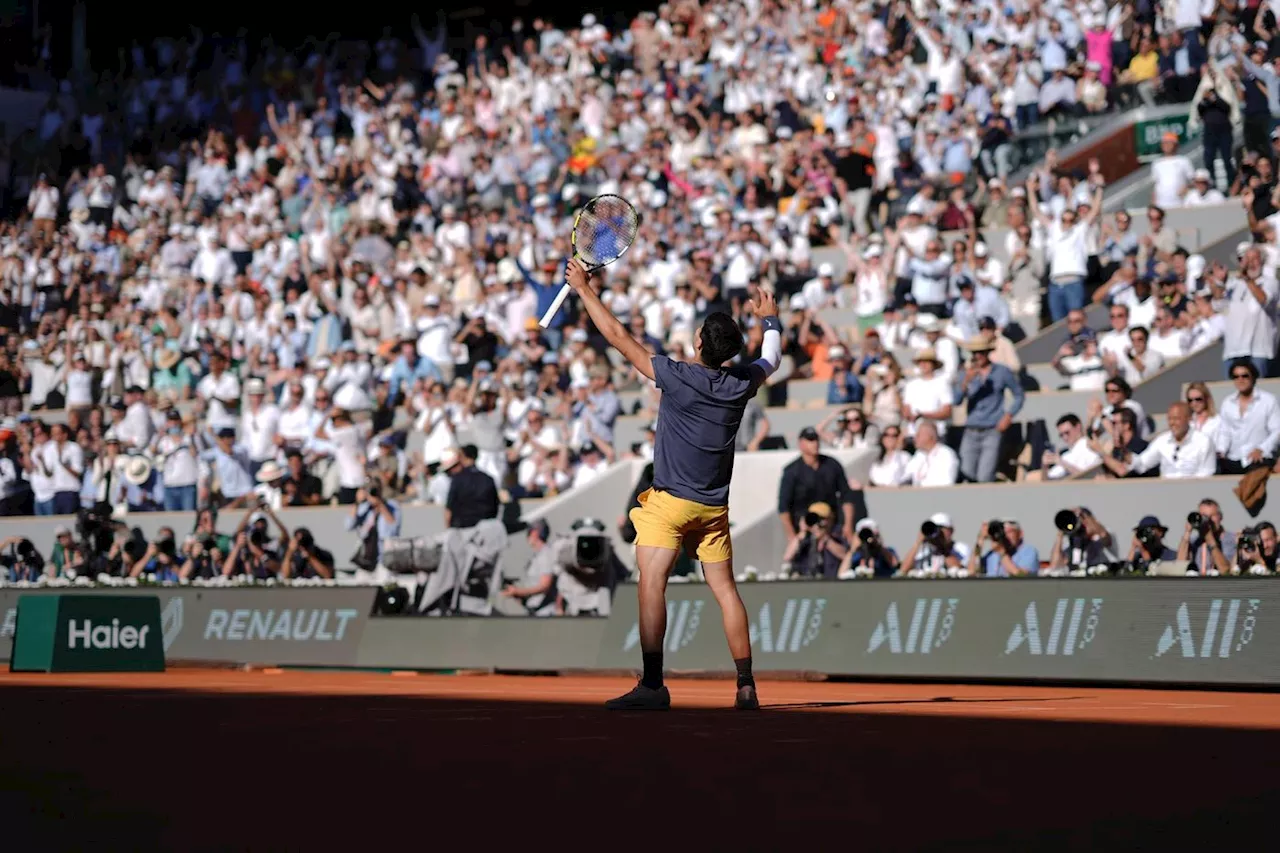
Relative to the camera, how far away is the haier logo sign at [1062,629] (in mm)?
14898

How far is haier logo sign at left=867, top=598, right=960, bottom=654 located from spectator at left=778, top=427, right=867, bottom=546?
2691 mm

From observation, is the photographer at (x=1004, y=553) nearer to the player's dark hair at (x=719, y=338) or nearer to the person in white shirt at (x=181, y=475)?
the player's dark hair at (x=719, y=338)

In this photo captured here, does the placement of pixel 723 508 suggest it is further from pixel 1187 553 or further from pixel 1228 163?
pixel 1228 163

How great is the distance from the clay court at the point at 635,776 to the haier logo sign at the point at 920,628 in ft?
13.2

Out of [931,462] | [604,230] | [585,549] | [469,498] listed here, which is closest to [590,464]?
[469,498]

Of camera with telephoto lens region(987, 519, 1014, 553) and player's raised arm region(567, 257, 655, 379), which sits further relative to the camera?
camera with telephoto lens region(987, 519, 1014, 553)

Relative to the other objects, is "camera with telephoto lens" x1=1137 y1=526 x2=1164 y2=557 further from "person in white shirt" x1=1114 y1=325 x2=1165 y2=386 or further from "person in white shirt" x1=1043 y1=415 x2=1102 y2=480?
"person in white shirt" x1=1114 y1=325 x2=1165 y2=386

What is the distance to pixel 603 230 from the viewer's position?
11.5 m

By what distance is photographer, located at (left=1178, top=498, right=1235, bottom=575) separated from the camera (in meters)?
16.0

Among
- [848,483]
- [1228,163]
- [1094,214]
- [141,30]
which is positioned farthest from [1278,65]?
[141,30]

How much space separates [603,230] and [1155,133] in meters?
14.8

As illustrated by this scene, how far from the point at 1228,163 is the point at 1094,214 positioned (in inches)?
91.1

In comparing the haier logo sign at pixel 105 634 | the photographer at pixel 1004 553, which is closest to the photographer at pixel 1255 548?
the photographer at pixel 1004 553

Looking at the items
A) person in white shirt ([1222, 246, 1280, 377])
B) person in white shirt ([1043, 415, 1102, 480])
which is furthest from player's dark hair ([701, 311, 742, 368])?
person in white shirt ([1222, 246, 1280, 377])
